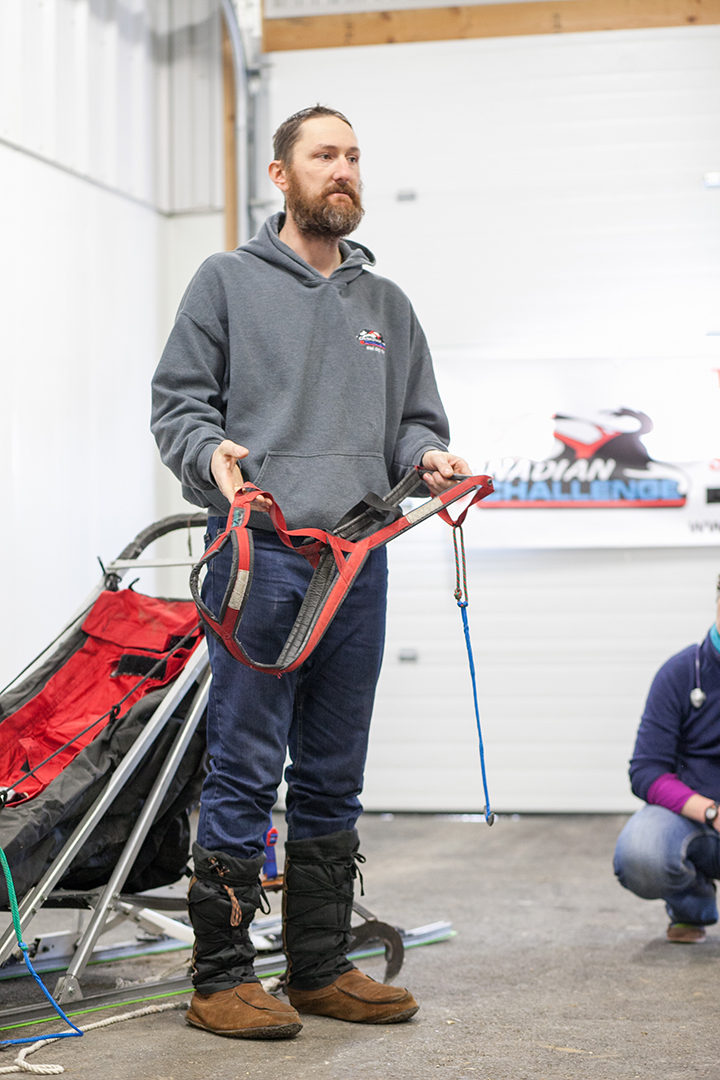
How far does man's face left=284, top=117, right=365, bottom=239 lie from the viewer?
7.65 feet

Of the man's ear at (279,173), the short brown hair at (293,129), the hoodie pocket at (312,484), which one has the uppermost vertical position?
the short brown hair at (293,129)

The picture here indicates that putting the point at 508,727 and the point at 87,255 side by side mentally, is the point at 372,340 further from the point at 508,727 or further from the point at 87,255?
the point at 508,727

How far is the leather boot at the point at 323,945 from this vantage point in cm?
232

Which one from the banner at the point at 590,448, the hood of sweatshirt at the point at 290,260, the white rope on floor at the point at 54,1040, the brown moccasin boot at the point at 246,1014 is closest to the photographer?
the white rope on floor at the point at 54,1040

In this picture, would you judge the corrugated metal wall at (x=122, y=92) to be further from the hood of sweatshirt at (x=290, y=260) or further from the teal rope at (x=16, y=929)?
the teal rope at (x=16, y=929)

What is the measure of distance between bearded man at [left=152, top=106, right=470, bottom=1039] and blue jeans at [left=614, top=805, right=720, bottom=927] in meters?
0.89

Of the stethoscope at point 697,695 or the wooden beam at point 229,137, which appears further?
the wooden beam at point 229,137

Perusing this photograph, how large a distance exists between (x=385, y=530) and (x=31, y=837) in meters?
0.93

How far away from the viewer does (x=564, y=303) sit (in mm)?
5523

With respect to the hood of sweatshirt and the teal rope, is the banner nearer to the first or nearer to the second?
the hood of sweatshirt

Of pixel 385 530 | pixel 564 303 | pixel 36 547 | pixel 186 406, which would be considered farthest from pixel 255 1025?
pixel 564 303

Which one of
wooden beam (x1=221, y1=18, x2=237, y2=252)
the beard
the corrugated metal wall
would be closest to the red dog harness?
the beard

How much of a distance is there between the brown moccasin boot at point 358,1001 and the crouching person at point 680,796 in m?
0.91

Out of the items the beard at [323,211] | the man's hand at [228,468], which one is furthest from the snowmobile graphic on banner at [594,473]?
the man's hand at [228,468]
